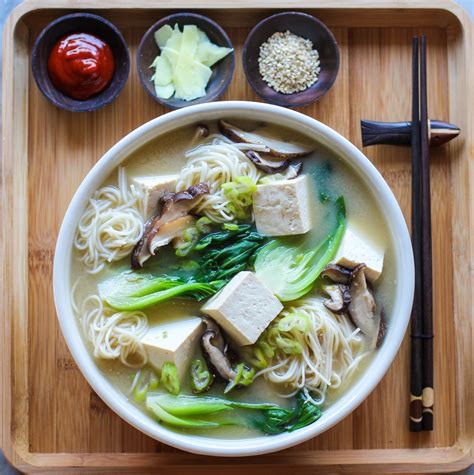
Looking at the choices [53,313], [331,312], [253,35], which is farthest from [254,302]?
[253,35]

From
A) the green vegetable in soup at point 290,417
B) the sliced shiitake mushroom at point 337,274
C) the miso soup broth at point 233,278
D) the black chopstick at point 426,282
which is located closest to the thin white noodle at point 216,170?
the miso soup broth at point 233,278

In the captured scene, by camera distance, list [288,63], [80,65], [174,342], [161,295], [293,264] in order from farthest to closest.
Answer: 1. [288,63]
2. [80,65]
3. [293,264]
4. [161,295]
5. [174,342]

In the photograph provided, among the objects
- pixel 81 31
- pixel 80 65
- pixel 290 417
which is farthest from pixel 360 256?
pixel 81 31

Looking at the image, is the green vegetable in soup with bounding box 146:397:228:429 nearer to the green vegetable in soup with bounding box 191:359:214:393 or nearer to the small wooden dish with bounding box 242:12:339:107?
the green vegetable in soup with bounding box 191:359:214:393

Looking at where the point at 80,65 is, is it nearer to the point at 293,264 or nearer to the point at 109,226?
the point at 109,226

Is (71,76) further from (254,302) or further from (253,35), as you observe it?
(254,302)

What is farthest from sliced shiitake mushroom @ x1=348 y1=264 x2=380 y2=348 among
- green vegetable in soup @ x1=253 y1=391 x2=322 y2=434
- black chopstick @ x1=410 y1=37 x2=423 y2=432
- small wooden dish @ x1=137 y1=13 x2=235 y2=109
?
small wooden dish @ x1=137 y1=13 x2=235 y2=109
